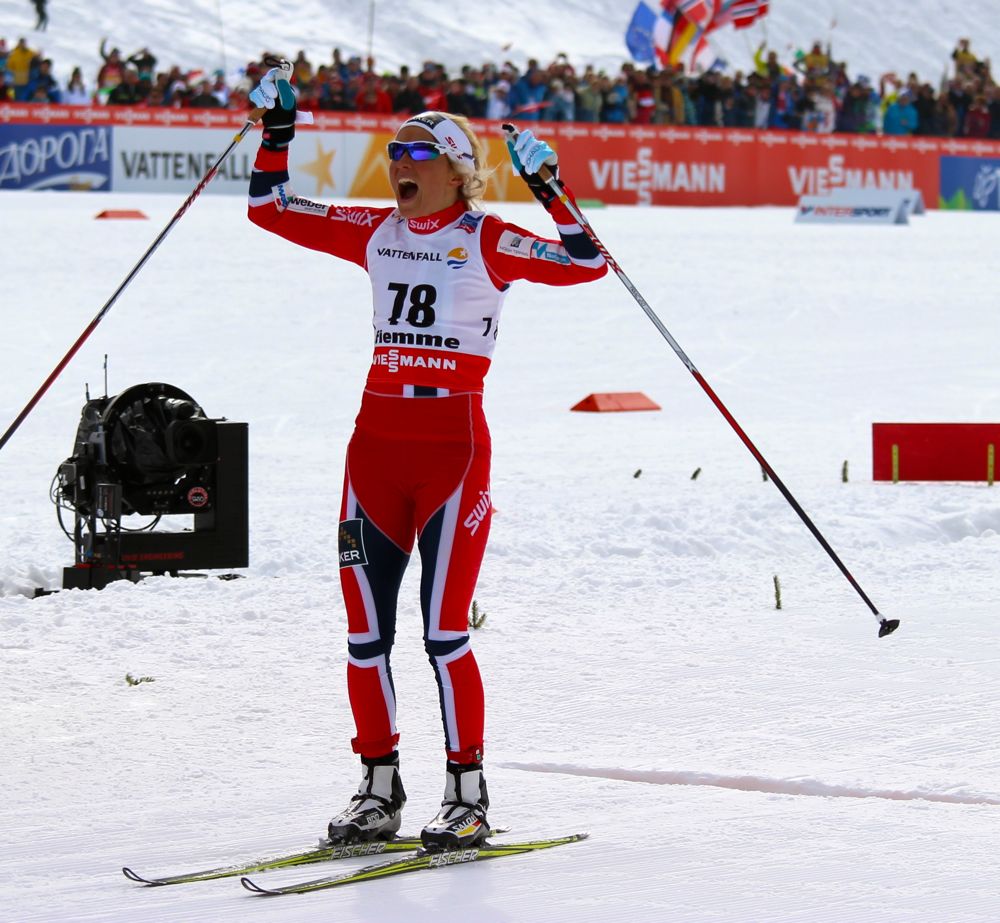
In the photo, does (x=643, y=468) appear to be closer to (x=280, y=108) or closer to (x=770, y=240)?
(x=280, y=108)

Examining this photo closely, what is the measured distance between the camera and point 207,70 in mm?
44094

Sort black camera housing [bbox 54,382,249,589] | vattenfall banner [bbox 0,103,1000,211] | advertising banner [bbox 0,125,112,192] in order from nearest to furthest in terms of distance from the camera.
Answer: black camera housing [bbox 54,382,249,589] → advertising banner [bbox 0,125,112,192] → vattenfall banner [bbox 0,103,1000,211]

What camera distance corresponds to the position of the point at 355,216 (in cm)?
434

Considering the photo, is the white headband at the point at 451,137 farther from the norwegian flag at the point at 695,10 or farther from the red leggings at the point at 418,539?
the norwegian flag at the point at 695,10

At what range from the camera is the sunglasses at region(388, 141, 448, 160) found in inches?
162

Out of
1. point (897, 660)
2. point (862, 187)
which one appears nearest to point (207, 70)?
point (862, 187)

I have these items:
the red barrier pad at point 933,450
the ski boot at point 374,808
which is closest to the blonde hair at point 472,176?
the ski boot at point 374,808

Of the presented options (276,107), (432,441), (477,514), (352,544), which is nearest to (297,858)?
(352,544)

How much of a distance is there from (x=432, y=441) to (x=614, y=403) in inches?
391

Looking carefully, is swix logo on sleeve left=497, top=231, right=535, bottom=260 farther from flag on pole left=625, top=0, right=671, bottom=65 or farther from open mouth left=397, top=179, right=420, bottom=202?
flag on pole left=625, top=0, right=671, bottom=65

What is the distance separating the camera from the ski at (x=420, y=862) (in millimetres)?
3581

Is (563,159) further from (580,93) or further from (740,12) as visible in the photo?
(740,12)

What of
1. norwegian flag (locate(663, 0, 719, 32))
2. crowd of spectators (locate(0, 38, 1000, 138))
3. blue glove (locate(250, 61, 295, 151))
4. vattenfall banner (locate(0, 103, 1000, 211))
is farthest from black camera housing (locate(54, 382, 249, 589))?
norwegian flag (locate(663, 0, 719, 32))

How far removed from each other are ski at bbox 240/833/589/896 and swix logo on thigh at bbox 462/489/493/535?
72 cm
